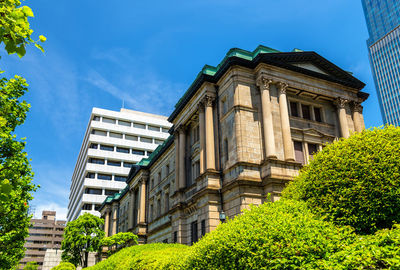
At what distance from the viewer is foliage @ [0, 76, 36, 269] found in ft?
59.2

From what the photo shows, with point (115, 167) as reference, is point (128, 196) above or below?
below

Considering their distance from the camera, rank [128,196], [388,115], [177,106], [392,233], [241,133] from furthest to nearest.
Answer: [388,115] < [128,196] < [177,106] < [241,133] < [392,233]

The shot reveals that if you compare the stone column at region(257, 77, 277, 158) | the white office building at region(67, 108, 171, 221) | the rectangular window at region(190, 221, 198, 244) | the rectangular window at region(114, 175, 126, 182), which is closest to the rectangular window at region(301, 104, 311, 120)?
the stone column at region(257, 77, 277, 158)

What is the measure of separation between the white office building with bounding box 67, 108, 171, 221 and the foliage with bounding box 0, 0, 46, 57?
3272 inches

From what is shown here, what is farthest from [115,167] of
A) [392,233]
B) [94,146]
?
[392,233]

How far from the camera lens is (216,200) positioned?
2620 centimetres

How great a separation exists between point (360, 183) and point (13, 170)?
16.4 m

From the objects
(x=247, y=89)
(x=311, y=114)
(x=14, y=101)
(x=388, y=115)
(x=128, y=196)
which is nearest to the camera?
(x=14, y=101)

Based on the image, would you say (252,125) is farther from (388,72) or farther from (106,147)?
(388,72)

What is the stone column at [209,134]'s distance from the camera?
27.5m

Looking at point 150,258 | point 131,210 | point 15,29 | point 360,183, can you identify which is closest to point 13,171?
point 150,258

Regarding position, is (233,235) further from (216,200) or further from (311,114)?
(311,114)

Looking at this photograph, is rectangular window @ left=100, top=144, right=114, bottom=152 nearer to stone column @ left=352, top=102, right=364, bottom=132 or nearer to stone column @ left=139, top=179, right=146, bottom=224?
stone column @ left=139, top=179, right=146, bottom=224

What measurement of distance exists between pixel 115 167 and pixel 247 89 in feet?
230
